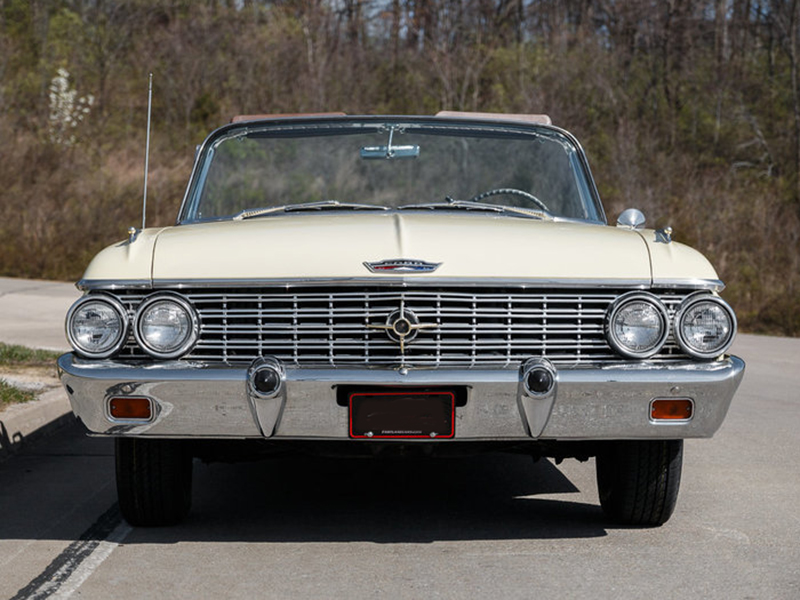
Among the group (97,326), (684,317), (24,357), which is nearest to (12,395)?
(24,357)

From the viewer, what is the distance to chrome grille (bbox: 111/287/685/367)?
4367 mm

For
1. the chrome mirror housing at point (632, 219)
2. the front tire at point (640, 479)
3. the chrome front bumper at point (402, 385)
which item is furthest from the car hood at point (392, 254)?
the chrome mirror housing at point (632, 219)

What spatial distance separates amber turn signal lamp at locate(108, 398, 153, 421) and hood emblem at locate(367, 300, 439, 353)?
0.86m

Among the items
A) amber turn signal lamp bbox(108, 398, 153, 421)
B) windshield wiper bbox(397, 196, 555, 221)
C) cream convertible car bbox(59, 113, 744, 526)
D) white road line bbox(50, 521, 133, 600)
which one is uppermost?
windshield wiper bbox(397, 196, 555, 221)

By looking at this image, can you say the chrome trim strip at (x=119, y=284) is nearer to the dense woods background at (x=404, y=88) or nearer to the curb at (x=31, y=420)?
the curb at (x=31, y=420)

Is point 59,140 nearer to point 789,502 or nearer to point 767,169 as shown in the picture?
point 767,169

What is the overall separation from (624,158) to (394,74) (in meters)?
8.76

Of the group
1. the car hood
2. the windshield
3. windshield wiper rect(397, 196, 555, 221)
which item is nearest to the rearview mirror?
the windshield

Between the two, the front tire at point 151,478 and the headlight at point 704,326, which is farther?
the front tire at point 151,478

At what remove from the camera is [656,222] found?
2195 cm

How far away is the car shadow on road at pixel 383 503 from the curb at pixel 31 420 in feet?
4.18

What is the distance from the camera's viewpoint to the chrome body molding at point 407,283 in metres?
4.34

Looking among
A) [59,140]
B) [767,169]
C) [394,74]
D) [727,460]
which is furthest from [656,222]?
[727,460]

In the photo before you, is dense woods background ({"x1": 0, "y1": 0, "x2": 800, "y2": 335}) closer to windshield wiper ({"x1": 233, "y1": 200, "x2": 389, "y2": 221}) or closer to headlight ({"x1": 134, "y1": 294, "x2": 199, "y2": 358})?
windshield wiper ({"x1": 233, "y1": 200, "x2": 389, "y2": 221})
